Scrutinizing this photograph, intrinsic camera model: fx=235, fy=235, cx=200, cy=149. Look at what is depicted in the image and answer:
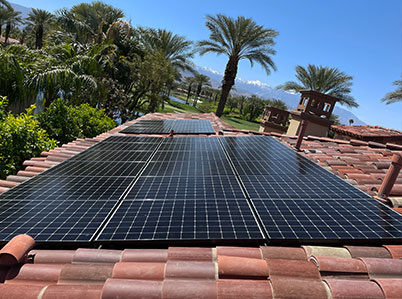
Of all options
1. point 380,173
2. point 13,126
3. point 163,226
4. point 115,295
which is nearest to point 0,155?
point 13,126

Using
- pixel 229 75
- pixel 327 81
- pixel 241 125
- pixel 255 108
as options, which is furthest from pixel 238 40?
pixel 255 108

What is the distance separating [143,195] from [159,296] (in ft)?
5.11

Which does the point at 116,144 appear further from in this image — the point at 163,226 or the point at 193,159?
the point at 163,226

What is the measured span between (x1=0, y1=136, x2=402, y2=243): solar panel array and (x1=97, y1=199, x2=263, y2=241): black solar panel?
0.03 ft

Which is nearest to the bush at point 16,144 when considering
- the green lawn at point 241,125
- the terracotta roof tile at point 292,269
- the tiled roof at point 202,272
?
the tiled roof at point 202,272

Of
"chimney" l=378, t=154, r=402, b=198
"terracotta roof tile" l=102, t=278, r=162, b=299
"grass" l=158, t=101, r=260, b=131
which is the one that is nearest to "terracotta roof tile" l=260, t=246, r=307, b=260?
"terracotta roof tile" l=102, t=278, r=162, b=299

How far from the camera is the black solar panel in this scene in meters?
2.39

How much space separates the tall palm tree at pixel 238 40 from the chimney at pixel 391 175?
2057cm

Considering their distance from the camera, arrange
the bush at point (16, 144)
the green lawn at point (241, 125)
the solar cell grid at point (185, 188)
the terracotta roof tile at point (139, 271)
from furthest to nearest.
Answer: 1. the green lawn at point (241, 125)
2. the bush at point (16, 144)
3. the solar cell grid at point (185, 188)
4. the terracotta roof tile at point (139, 271)

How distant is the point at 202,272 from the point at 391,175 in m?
3.25

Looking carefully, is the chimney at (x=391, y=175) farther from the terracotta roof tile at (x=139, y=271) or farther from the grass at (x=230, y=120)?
the grass at (x=230, y=120)

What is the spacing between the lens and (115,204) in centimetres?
288

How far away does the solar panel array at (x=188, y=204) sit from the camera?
246 cm

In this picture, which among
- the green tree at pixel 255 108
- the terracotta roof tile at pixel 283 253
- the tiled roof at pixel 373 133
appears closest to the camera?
the terracotta roof tile at pixel 283 253
